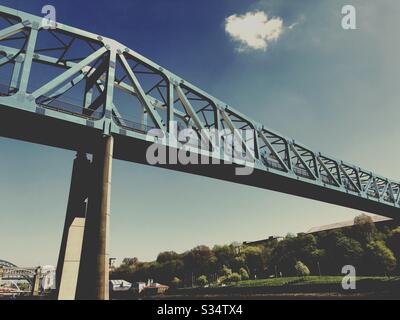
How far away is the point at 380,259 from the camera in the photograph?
64875 mm

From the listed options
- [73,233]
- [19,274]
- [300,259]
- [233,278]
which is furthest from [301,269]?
[19,274]

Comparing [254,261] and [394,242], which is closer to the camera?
[394,242]

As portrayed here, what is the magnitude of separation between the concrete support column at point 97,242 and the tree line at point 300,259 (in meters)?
64.3

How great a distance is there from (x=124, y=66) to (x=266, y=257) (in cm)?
8605

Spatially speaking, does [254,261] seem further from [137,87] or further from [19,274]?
[19,274]

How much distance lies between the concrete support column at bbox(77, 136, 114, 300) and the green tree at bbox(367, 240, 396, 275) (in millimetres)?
64263

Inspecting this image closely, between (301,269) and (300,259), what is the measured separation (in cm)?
496

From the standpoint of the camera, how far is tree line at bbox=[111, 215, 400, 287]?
6856 centimetres

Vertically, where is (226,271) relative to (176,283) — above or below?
above

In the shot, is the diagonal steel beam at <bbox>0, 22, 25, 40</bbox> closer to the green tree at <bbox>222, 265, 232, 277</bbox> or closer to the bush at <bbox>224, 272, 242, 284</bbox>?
the bush at <bbox>224, 272, 242, 284</bbox>

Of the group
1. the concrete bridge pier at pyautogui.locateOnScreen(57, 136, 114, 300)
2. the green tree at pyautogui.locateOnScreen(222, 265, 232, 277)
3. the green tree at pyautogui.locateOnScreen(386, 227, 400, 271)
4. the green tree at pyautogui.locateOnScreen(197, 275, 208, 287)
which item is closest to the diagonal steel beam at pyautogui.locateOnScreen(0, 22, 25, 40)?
the concrete bridge pier at pyautogui.locateOnScreen(57, 136, 114, 300)

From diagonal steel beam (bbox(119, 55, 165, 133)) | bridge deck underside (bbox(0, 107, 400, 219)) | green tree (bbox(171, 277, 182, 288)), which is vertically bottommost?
green tree (bbox(171, 277, 182, 288))
